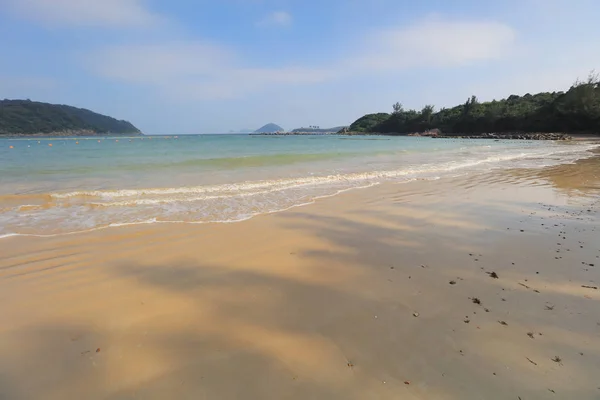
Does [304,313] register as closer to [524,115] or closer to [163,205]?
[163,205]

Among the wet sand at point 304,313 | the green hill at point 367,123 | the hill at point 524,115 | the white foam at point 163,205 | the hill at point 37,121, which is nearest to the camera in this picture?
the wet sand at point 304,313

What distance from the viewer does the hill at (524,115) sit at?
172 feet

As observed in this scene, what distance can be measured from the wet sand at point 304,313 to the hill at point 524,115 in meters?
67.1

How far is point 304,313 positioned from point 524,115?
8055cm

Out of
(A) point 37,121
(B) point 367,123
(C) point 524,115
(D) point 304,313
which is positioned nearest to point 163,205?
(D) point 304,313

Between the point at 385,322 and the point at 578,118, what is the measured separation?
72663 mm

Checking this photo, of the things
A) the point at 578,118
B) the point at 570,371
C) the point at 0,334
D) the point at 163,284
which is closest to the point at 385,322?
the point at 570,371

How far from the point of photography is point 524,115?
6431 cm

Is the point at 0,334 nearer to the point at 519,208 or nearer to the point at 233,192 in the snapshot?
the point at 233,192

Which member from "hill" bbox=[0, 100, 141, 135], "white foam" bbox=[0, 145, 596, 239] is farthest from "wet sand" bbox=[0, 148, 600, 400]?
"hill" bbox=[0, 100, 141, 135]

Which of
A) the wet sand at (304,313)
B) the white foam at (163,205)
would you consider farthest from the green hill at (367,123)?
the wet sand at (304,313)

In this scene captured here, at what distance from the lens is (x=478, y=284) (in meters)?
3.37

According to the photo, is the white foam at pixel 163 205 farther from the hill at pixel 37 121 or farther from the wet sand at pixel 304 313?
the hill at pixel 37 121

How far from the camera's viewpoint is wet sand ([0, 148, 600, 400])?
207 centimetres
